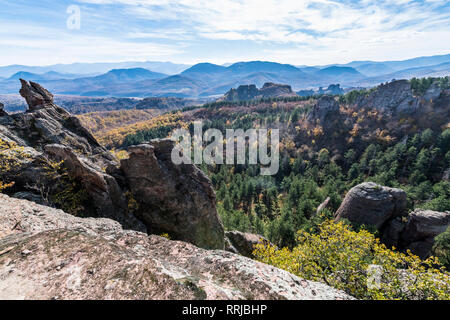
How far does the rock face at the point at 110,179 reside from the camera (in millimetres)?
21656

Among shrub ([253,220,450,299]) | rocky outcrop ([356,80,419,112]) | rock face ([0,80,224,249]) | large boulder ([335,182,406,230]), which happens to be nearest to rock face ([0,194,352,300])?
shrub ([253,220,450,299])

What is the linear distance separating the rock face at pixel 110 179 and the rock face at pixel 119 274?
1080 centimetres

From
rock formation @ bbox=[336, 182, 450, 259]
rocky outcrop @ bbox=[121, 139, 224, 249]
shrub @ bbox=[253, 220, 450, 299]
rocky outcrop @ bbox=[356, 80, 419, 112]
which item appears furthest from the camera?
rocky outcrop @ bbox=[356, 80, 419, 112]

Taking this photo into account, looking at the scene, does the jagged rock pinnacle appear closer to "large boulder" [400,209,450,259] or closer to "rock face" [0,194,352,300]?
"rock face" [0,194,352,300]

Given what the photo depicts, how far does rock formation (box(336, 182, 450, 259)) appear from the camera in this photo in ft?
149

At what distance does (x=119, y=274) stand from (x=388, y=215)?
63584 mm

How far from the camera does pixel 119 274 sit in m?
8.26

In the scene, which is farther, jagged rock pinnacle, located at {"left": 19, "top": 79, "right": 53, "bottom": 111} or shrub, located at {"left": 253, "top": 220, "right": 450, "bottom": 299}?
jagged rock pinnacle, located at {"left": 19, "top": 79, "right": 53, "bottom": 111}

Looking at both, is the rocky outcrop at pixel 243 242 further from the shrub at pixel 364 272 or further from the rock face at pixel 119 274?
the rock face at pixel 119 274

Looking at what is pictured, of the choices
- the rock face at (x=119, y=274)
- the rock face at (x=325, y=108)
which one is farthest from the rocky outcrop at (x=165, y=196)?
the rock face at (x=325, y=108)

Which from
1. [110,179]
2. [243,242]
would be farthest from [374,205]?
[110,179]

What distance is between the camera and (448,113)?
3738 inches

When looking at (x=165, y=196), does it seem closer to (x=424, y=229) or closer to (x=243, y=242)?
(x=243, y=242)
